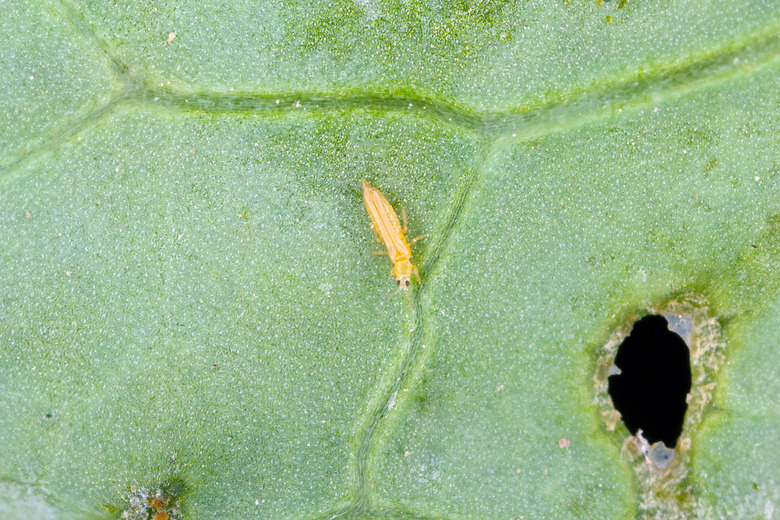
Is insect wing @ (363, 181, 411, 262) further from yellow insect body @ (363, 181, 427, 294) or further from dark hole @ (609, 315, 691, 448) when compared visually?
dark hole @ (609, 315, 691, 448)

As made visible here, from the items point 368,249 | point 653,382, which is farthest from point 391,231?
point 653,382

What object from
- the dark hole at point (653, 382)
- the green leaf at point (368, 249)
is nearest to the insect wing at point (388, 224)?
the green leaf at point (368, 249)

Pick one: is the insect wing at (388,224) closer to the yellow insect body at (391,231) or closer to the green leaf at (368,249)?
the yellow insect body at (391,231)

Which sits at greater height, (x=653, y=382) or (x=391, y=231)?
(x=391, y=231)

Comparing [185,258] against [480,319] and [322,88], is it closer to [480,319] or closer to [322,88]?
[322,88]

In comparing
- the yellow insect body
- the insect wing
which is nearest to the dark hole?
the yellow insect body

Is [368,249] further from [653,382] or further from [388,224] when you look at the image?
[653,382]
